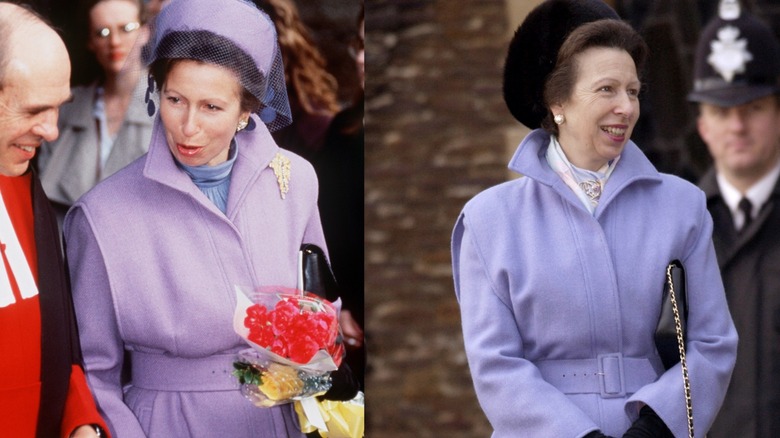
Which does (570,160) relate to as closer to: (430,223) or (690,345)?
(690,345)

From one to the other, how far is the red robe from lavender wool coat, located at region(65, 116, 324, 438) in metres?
0.05

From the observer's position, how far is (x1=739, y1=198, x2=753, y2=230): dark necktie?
4480mm

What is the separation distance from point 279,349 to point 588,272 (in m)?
0.92

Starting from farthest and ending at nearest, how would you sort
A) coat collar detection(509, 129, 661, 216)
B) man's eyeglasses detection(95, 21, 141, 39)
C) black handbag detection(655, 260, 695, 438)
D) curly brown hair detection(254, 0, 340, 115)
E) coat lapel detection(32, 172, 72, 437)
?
curly brown hair detection(254, 0, 340, 115), man's eyeglasses detection(95, 21, 141, 39), coat lapel detection(32, 172, 72, 437), coat collar detection(509, 129, 661, 216), black handbag detection(655, 260, 695, 438)

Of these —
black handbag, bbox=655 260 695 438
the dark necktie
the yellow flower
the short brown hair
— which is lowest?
the yellow flower

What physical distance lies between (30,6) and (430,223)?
207 centimetres

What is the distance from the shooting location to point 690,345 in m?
3.68

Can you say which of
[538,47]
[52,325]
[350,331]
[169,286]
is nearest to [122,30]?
[169,286]

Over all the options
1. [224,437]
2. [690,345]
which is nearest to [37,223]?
[224,437]

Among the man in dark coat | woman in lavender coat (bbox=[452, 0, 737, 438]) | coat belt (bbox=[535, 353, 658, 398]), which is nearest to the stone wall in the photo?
the man in dark coat

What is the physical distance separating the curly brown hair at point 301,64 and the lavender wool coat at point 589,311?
0.77 metres

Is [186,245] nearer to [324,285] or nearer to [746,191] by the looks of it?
[324,285]

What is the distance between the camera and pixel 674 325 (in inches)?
143

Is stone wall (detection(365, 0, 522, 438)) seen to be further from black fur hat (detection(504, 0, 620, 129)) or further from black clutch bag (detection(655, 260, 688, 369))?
black clutch bag (detection(655, 260, 688, 369))
